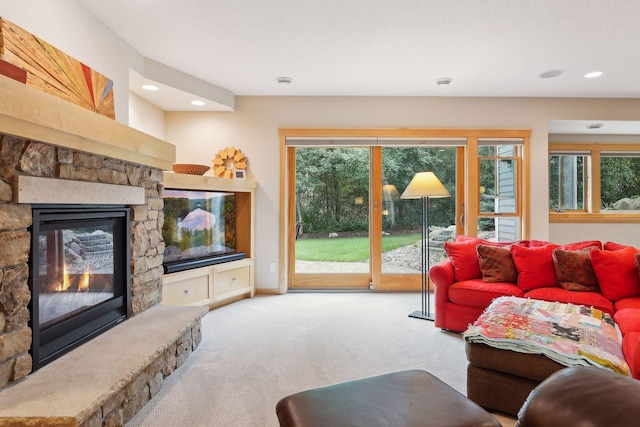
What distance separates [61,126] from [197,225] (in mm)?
2152

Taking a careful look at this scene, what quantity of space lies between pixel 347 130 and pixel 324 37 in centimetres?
161

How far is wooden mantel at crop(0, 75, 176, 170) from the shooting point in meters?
1.38

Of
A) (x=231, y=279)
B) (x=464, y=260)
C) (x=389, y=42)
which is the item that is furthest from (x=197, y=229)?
(x=464, y=260)

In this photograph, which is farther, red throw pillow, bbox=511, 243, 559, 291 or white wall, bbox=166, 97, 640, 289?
white wall, bbox=166, 97, 640, 289

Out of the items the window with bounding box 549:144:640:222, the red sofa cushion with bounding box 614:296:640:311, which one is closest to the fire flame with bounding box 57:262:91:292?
the red sofa cushion with bounding box 614:296:640:311

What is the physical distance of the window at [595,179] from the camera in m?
5.24

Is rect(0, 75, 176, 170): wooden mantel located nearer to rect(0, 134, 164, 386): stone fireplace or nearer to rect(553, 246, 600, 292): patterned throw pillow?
rect(0, 134, 164, 386): stone fireplace

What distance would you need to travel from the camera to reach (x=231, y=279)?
13.0 feet

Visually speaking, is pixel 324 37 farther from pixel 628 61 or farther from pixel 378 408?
pixel 628 61

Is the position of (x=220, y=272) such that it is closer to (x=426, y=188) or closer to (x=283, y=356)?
(x=283, y=356)

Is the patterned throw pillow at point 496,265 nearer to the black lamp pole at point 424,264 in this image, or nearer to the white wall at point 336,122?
the black lamp pole at point 424,264

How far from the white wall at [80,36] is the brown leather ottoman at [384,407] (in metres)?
2.54

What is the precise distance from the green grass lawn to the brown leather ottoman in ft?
10.8

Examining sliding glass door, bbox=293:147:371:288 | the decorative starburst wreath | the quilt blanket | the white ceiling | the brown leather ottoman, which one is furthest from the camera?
sliding glass door, bbox=293:147:371:288
